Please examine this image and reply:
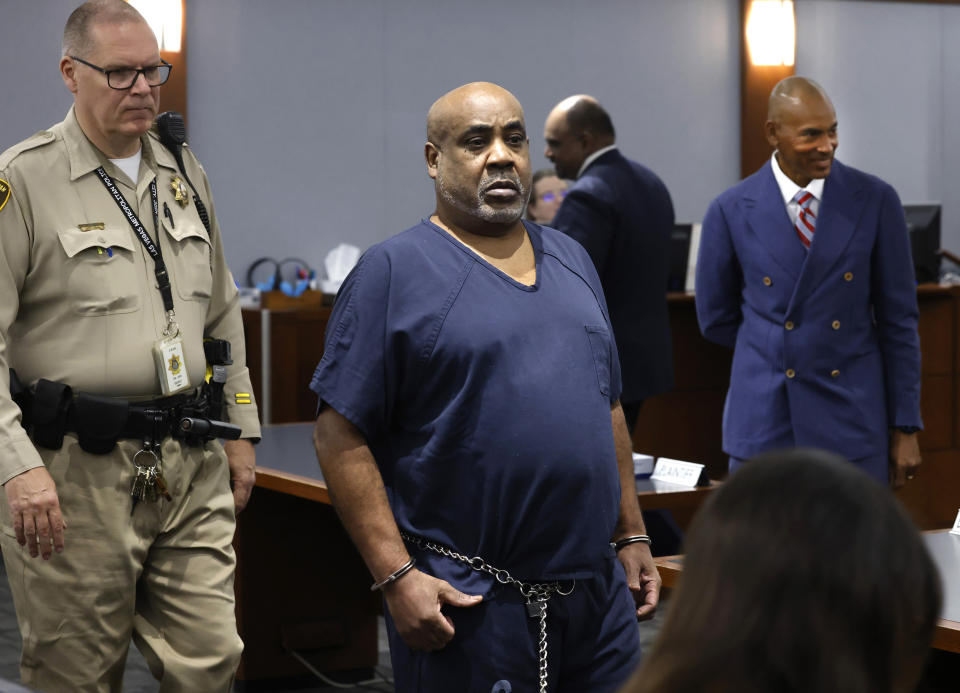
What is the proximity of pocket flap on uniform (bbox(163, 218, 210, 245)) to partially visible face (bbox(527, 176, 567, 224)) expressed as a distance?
4.31 metres

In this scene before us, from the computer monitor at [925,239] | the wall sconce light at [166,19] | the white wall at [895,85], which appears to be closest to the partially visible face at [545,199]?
the computer monitor at [925,239]

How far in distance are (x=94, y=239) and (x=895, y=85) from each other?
26.5 feet

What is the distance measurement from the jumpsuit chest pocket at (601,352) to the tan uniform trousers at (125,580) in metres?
0.77

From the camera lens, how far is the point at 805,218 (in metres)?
3.22

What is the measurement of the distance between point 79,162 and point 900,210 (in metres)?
1.82

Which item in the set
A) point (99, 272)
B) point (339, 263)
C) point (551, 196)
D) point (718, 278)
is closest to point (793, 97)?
point (718, 278)

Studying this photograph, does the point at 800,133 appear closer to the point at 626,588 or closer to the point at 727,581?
the point at 626,588

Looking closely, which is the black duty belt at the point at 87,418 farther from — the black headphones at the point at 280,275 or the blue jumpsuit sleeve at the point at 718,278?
the black headphones at the point at 280,275

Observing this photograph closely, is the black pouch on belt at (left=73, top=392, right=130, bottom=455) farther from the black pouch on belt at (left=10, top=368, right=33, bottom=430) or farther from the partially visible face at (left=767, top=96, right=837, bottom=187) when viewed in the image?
the partially visible face at (left=767, top=96, right=837, bottom=187)

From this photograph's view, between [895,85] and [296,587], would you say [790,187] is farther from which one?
[895,85]

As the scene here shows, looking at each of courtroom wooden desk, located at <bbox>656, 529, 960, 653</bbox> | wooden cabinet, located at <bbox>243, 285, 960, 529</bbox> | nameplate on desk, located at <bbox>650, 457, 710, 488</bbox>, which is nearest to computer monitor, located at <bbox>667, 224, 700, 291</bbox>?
wooden cabinet, located at <bbox>243, 285, 960, 529</bbox>

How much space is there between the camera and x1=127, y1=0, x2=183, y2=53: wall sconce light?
22.6 feet

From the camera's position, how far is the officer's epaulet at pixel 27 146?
2.28m

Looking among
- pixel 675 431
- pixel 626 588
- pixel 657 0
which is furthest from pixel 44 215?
pixel 657 0
